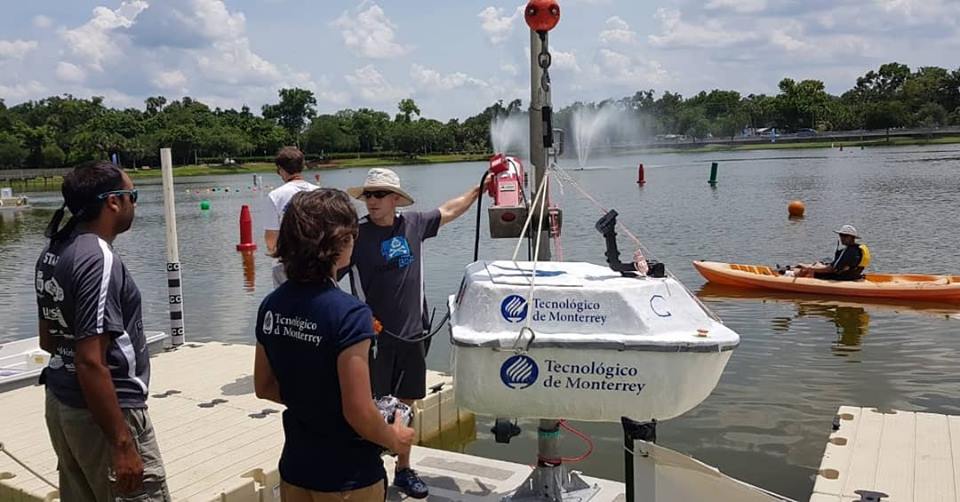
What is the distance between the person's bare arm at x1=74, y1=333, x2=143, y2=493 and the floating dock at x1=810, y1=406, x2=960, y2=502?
4.04 m

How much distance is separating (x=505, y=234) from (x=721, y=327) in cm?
138

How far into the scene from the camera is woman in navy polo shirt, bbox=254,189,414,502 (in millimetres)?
2664

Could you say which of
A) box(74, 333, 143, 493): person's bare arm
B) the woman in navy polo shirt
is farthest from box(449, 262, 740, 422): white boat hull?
box(74, 333, 143, 493): person's bare arm

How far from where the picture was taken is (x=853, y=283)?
49.0ft

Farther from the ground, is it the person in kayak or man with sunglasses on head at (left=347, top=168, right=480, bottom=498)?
man with sunglasses on head at (left=347, top=168, right=480, bottom=498)

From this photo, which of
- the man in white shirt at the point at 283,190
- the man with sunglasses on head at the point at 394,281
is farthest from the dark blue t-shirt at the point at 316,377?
the man in white shirt at the point at 283,190

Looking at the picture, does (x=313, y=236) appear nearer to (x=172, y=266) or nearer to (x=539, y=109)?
(x=539, y=109)

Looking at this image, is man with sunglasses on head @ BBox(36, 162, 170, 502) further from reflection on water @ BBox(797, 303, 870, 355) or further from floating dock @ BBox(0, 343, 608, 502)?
reflection on water @ BBox(797, 303, 870, 355)

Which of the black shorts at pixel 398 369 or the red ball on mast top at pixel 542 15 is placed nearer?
the red ball on mast top at pixel 542 15

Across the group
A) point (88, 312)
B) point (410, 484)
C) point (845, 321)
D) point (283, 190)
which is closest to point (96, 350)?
point (88, 312)

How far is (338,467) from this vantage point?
2.78m

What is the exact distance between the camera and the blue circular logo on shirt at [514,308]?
373 centimetres

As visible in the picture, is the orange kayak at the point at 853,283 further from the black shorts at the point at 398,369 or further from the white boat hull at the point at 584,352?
the white boat hull at the point at 584,352

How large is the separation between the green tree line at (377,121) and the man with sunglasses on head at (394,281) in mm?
102204
